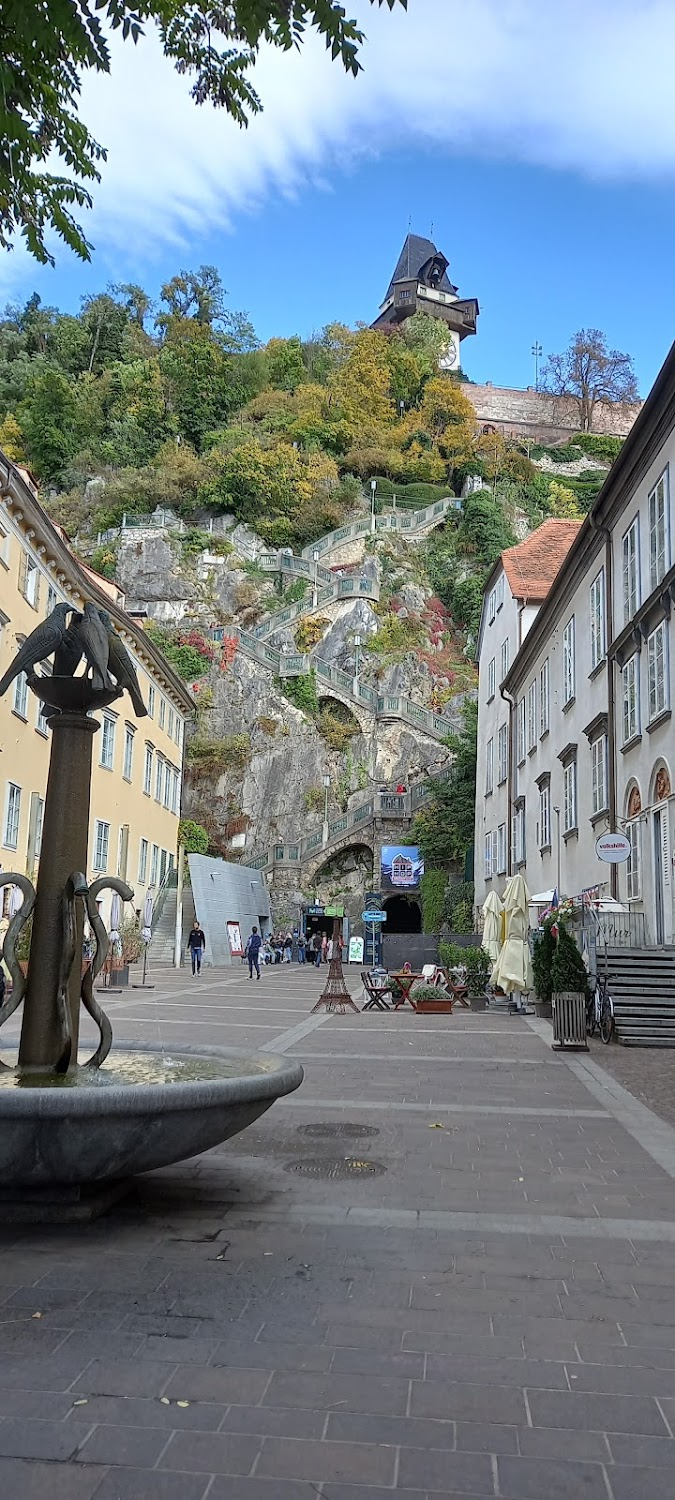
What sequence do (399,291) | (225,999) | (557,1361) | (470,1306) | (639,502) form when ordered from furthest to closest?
(399,291), (225,999), (639,502), (470,1306), (557,1361)

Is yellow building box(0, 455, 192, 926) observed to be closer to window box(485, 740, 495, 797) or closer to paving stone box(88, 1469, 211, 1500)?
paving stone box(88, 1469, 211, 1500)

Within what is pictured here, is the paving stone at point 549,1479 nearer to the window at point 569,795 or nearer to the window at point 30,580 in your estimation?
the window at point 569,795

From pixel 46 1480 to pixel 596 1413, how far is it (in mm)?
1753

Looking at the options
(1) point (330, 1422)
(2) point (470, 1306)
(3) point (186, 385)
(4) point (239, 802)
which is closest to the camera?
(1) point (330, 1422)

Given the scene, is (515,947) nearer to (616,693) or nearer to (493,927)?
(493,927)

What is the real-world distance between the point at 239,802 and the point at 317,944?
982cm

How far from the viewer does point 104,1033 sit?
256 inches

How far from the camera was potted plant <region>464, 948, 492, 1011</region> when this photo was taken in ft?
78.1

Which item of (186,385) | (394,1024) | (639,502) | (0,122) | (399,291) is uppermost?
(399,291)

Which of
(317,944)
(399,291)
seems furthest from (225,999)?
(399,291)

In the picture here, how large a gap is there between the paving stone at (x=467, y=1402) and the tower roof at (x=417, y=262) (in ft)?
352

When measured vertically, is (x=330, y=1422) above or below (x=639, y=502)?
below

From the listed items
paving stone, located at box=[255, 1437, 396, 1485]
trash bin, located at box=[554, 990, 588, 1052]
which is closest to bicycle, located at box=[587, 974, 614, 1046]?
trash bin, located at box=[554, 990, 588, 1052]

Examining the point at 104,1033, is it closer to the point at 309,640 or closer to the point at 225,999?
the point at 225,999
